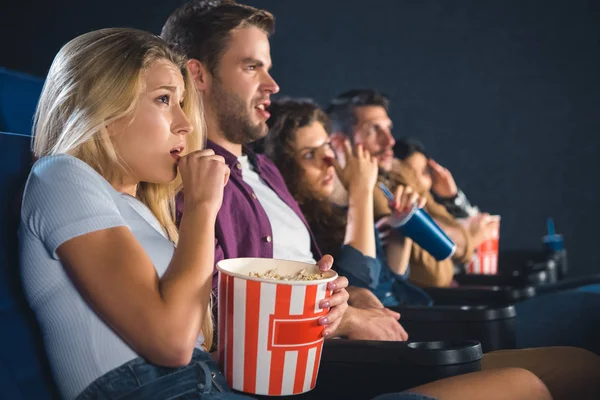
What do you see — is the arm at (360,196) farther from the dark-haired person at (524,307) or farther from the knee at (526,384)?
the knee at (526,384)

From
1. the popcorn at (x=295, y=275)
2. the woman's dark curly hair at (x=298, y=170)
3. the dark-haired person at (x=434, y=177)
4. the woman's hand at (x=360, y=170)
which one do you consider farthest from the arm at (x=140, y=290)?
the dark-haired person at (x=434, y=177)

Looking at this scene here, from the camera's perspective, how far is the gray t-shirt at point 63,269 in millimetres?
898

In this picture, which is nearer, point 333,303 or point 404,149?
point 333,303

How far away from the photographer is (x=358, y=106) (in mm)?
2740

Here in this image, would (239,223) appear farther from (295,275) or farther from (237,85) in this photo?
(295,275)

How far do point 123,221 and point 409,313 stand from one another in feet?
2.84

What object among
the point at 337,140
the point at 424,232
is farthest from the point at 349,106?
the point at 424,232

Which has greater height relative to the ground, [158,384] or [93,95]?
[93,95]

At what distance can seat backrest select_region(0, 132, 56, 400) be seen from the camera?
96 centimetres

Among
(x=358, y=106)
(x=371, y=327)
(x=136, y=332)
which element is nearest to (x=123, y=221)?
(x=136, y=332)

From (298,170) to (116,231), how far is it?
1.23 m

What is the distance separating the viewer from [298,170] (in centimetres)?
210

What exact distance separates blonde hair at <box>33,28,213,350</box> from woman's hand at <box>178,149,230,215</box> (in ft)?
0.40

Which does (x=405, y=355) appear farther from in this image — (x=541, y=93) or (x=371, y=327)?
(x=541, y=93)
